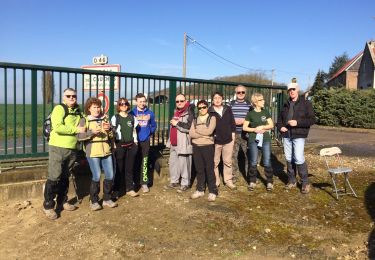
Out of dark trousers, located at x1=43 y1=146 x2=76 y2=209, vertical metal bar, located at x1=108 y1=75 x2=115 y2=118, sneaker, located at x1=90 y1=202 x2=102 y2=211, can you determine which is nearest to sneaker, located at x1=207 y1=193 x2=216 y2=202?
sneaker, located at x1=90 y1=202 x2=102 y2=211

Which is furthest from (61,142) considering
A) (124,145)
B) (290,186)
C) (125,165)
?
(290,186)

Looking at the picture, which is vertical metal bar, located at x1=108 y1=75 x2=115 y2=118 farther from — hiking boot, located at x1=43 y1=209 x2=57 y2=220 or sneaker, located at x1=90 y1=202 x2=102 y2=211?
hiking boot, located at x1=43 y1=209 x2=57 y2=220

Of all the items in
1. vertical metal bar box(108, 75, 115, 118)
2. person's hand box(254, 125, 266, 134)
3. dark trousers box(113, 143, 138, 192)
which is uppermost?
vertical metal bar box(108, 75, 115, 118)

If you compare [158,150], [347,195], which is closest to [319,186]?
[347,195]

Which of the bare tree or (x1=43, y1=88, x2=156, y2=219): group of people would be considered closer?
(x1=43, y1=88, x2=156, y2=219): group of people

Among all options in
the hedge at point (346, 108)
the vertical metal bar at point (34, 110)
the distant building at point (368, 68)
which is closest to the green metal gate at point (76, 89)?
the vertical metal bar at point (34, 110)

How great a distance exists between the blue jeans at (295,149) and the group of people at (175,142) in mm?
17

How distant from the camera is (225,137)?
680 cm

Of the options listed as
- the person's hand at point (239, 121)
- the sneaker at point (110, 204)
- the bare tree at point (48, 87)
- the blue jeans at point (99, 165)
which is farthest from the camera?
the person's hand at point (239, 121)

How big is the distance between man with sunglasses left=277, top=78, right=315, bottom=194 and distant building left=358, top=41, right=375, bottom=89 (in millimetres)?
37989

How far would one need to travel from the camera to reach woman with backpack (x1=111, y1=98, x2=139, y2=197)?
6.16 metres

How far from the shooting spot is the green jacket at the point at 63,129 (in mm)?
5238

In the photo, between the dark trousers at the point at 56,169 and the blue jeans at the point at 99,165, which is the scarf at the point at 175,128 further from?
the dark trousers at the point at 56,169

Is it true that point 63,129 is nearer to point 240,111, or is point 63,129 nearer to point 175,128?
point 175,128
